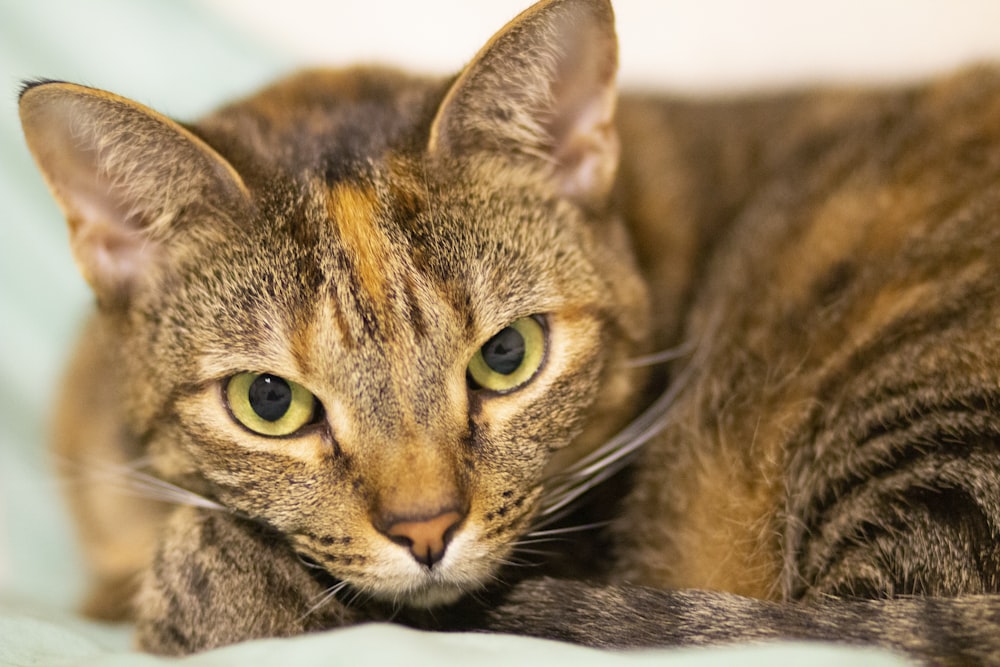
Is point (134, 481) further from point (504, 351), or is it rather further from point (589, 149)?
point (589, 149)

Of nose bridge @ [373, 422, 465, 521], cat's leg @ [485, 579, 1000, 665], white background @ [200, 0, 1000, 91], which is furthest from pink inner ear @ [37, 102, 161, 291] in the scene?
white background @ [200, 0, 1000, 91]

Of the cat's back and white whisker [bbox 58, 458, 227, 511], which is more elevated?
the cat's back

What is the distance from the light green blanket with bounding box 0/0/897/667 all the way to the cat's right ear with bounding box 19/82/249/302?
40 cm

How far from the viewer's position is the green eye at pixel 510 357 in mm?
1249

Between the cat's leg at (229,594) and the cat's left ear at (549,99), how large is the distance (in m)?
0.64

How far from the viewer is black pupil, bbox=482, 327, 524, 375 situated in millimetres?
1255

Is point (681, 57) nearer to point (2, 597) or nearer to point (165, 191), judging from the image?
point (165, 191)

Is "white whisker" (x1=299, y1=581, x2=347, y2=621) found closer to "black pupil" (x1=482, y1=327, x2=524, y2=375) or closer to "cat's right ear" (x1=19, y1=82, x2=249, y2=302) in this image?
"black pupil" (x1=482, y1=327, x2=524, y2=375)

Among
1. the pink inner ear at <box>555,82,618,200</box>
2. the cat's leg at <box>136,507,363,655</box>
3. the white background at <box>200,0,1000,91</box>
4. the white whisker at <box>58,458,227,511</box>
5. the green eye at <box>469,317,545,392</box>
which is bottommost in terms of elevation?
the cat's leg at <box>136,507,363,655</box>

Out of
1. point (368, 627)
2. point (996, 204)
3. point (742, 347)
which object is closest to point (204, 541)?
point (368, 627)

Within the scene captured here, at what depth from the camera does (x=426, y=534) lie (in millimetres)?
1090

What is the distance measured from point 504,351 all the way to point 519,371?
0.04m

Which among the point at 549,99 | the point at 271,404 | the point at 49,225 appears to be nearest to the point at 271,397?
the point at 271,404

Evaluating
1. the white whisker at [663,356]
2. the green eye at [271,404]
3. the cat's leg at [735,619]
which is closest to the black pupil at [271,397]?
the green eye at [271,404]
